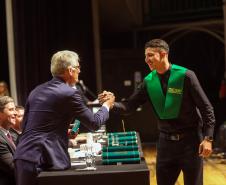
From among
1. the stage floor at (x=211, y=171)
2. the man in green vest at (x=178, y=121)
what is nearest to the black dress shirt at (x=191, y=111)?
the man in green vest at (x=178, y=121)

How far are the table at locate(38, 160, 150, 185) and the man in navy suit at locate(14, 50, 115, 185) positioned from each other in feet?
0.32

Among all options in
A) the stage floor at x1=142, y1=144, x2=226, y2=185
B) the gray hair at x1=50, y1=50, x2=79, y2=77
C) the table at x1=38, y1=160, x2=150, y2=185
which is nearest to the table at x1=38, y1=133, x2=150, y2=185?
the table at x1=38, y1=160, x2=150, y2=185

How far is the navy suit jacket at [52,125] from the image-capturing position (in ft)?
6.84

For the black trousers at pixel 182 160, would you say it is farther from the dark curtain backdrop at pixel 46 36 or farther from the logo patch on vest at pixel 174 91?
the dark curtain backdrop at pixel 46 36

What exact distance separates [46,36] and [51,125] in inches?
164

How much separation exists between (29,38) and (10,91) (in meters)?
0.69

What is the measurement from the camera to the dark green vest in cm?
257

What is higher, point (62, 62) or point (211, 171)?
point (62, 62)

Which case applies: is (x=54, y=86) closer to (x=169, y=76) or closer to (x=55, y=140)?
(x=55, y=140)

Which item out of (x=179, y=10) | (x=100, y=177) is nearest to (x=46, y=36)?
(x=179, y=10)

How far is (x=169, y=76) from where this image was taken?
265 cm

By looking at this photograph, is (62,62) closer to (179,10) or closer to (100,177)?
(100,177)

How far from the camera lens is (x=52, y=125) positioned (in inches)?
82.7

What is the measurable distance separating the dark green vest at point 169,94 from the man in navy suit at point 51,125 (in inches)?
22.6
